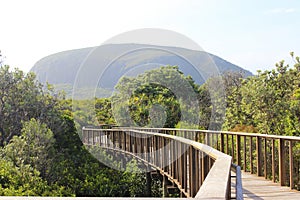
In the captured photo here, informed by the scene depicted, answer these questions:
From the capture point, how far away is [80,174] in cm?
2205

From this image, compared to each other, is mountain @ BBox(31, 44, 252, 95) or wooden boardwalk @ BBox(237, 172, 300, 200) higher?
mountain @ BBox(31, 44, 252, 95)

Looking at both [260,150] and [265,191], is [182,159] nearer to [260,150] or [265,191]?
[260,150]

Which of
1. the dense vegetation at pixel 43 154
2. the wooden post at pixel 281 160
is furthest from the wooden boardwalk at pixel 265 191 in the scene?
the dense vegetation at pixel 43 154

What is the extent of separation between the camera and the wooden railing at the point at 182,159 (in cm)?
171

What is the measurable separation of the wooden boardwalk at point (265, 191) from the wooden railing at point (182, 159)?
0.65 meters

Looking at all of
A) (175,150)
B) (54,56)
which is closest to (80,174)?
(175,150)

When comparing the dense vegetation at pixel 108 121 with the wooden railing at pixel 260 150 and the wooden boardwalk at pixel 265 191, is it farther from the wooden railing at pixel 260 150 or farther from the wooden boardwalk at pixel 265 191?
the wooden boardwalk at pixel 265 191

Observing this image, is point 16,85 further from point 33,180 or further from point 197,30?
point 197,30

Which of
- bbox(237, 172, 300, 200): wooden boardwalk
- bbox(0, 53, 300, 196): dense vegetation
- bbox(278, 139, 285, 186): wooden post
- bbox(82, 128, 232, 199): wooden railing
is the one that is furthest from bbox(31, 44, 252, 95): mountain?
bbox(278, 139, 285, 186): wooden post

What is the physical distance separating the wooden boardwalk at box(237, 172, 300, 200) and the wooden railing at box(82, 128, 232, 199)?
65 cm

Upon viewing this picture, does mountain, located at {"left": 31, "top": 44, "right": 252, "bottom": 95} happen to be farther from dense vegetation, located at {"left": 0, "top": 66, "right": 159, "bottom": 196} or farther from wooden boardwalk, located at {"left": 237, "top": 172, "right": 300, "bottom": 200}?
wooden boardwalk, located at {"left": 237, "top": 172, "right": 300, "bottom": 200}

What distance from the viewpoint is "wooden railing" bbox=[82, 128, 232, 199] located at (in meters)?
1.71

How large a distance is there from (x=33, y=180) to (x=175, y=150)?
12638mm

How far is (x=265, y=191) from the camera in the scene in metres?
4.94
